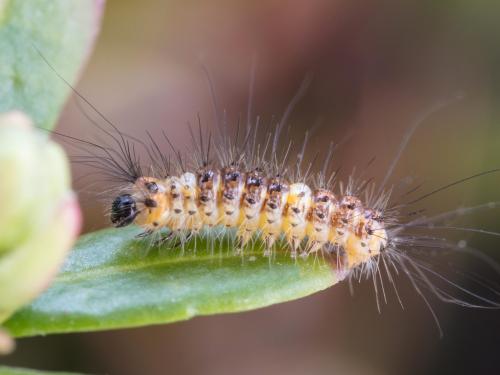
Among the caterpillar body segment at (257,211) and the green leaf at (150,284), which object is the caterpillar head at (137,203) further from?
the green leaf at (150,284)

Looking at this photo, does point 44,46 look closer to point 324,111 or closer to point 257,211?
point 257,211

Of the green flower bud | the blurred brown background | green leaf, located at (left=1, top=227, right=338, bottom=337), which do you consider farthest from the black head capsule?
the blurred brown background

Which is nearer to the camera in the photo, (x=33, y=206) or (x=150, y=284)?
(x=33, y=206)

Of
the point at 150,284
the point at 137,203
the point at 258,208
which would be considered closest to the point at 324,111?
the point at 258,208

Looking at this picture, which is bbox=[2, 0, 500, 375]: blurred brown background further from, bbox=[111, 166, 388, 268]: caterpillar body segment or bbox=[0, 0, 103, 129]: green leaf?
bbox=[0, 0, 103, 129]: green leaf

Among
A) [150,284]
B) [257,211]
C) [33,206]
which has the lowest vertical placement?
[150,284]

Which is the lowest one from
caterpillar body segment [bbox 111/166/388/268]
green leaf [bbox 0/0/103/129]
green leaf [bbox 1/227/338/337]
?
green leaf [bbox 1/227/338/337]

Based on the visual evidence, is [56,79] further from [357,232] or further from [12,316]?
[357,232]
